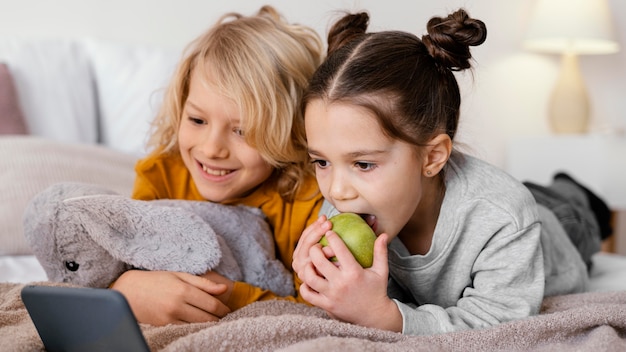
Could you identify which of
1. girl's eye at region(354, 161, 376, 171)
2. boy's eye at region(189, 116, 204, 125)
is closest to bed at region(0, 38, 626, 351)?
girl's eye at region(354, 161, 376, 171)

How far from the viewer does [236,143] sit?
1.34 metres

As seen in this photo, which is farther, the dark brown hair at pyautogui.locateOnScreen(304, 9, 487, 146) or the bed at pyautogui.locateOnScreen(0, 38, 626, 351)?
the dark brown hair at pyautogui.locateOnScreen(304, 9, 487, 146)

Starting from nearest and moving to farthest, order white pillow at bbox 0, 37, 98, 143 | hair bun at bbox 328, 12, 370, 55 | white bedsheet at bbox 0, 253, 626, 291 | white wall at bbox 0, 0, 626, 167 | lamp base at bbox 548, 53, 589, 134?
hair bun at bbox 328, 12, 370, 55 < white bedsheet at bbox 0, 253, 626, 291 < white pillow at bbox 0, 37, 98, 143 < white wall at bbox 0, 0, 626, 167 < lamp base at bbox 548, 53, 589, 134

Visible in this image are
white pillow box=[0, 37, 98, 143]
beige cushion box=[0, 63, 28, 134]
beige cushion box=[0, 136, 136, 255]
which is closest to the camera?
beige cushion box=[0, 136, 136, 255]

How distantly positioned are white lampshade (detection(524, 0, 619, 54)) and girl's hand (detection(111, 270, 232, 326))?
7.77 feet

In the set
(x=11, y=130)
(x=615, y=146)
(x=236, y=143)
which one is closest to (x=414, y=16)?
(x=236, y=143)

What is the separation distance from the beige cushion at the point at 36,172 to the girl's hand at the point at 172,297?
586mm

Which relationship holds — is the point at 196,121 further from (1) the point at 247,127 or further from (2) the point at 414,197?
(2) the point at 414,197

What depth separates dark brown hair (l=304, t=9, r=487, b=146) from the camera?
1.10 meters

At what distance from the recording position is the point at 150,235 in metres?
1.15

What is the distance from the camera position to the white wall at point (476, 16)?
2273mm

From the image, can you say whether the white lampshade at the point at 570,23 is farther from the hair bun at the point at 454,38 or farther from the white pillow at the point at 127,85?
the hair bun at the point at 454,38

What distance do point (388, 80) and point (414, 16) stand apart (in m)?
1.14

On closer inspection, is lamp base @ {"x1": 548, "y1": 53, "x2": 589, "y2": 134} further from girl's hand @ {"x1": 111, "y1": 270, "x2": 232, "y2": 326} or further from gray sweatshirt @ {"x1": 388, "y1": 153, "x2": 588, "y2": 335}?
girl's hand @ {"x1": 111, "y1": 270, "x2": 232, "y2": 326}
